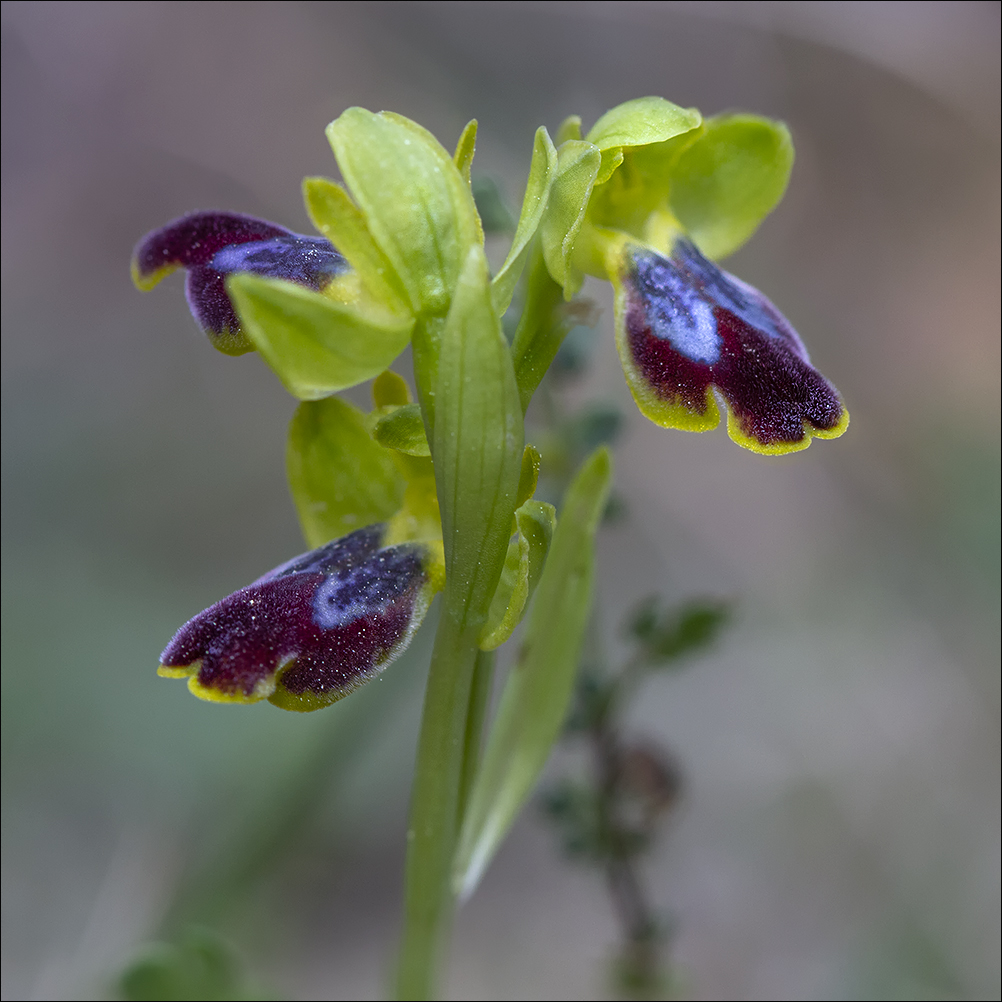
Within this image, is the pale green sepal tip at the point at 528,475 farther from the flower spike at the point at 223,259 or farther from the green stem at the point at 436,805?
the flower spike at the point at 223,259

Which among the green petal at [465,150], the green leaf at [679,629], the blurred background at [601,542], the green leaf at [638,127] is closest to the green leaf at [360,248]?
the green petal at [465,150]

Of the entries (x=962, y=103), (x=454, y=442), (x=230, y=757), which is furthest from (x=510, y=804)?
(x=962, y=103)

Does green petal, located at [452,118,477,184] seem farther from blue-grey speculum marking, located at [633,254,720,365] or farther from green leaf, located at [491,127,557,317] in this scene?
blue-grey speculum marking, located at [633,254,720,365]

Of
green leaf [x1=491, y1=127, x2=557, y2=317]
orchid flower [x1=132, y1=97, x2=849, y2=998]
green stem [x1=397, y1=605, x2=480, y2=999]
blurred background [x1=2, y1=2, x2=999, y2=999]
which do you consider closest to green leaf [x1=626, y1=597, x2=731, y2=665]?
blurred background [x1=2, y1=2, x2=999, y2=999]

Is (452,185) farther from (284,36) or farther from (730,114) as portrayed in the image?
(284,36)

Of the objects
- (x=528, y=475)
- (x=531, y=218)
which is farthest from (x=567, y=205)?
(x=528, y=475)
